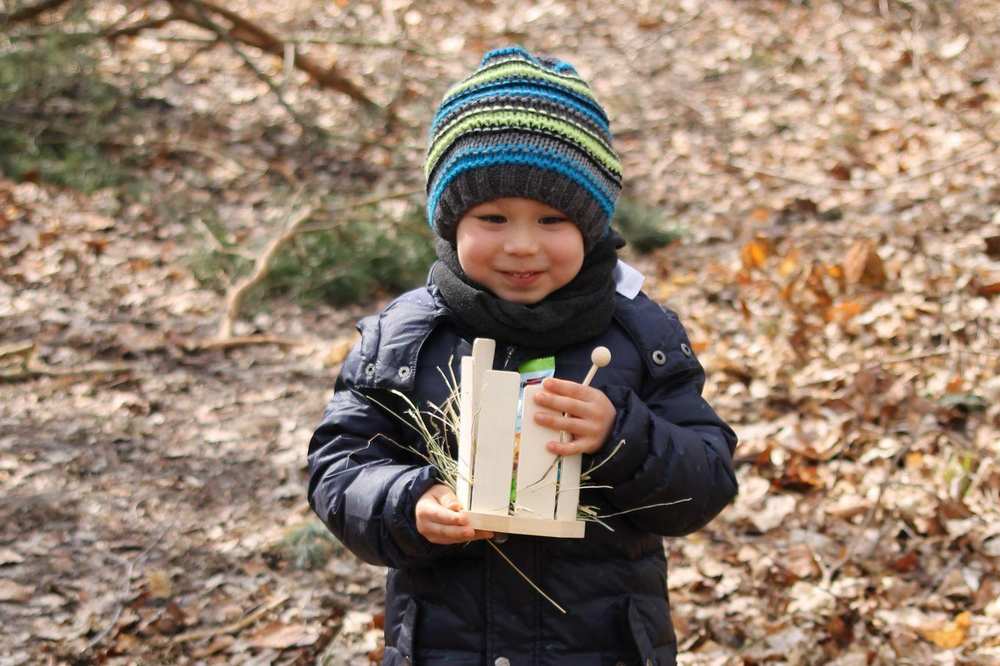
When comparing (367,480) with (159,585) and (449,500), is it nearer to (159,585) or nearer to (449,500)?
(449,500)

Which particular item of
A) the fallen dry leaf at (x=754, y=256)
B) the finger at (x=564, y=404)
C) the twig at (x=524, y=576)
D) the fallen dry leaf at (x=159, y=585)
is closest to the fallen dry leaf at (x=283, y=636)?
the fallen dry leaf at (x=159, y=585)

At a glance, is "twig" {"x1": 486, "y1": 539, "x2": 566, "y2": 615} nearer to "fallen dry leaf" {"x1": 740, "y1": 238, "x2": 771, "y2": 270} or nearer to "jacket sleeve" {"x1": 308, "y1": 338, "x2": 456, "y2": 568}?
"jacket sleeve" {"x1": 308, "y1": 338, "x2": 456, "y2": 568}

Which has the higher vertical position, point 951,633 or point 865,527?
point 865,527

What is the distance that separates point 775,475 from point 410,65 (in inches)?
253

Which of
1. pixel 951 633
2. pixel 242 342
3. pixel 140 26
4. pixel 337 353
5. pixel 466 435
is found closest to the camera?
pixel 466 435

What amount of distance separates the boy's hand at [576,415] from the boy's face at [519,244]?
1.03ft

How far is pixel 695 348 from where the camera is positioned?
5.36 metres

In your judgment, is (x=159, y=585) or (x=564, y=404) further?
(x=159, y=585)

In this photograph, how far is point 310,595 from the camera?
13.0 feet

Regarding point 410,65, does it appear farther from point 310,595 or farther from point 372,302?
point 310,595

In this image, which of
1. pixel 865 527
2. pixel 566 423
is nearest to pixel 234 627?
pixel 566 423

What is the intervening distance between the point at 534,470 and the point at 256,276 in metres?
4.27

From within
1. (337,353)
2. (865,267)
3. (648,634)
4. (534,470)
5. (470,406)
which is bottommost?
(648,634)

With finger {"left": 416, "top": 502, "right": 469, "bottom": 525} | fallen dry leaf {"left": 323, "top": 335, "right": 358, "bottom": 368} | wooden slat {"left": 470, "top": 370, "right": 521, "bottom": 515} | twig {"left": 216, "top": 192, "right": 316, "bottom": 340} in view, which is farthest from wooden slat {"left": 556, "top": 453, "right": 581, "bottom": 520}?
twig {"left": 216, "top": 192, "right": 316, "bottom": 340}
